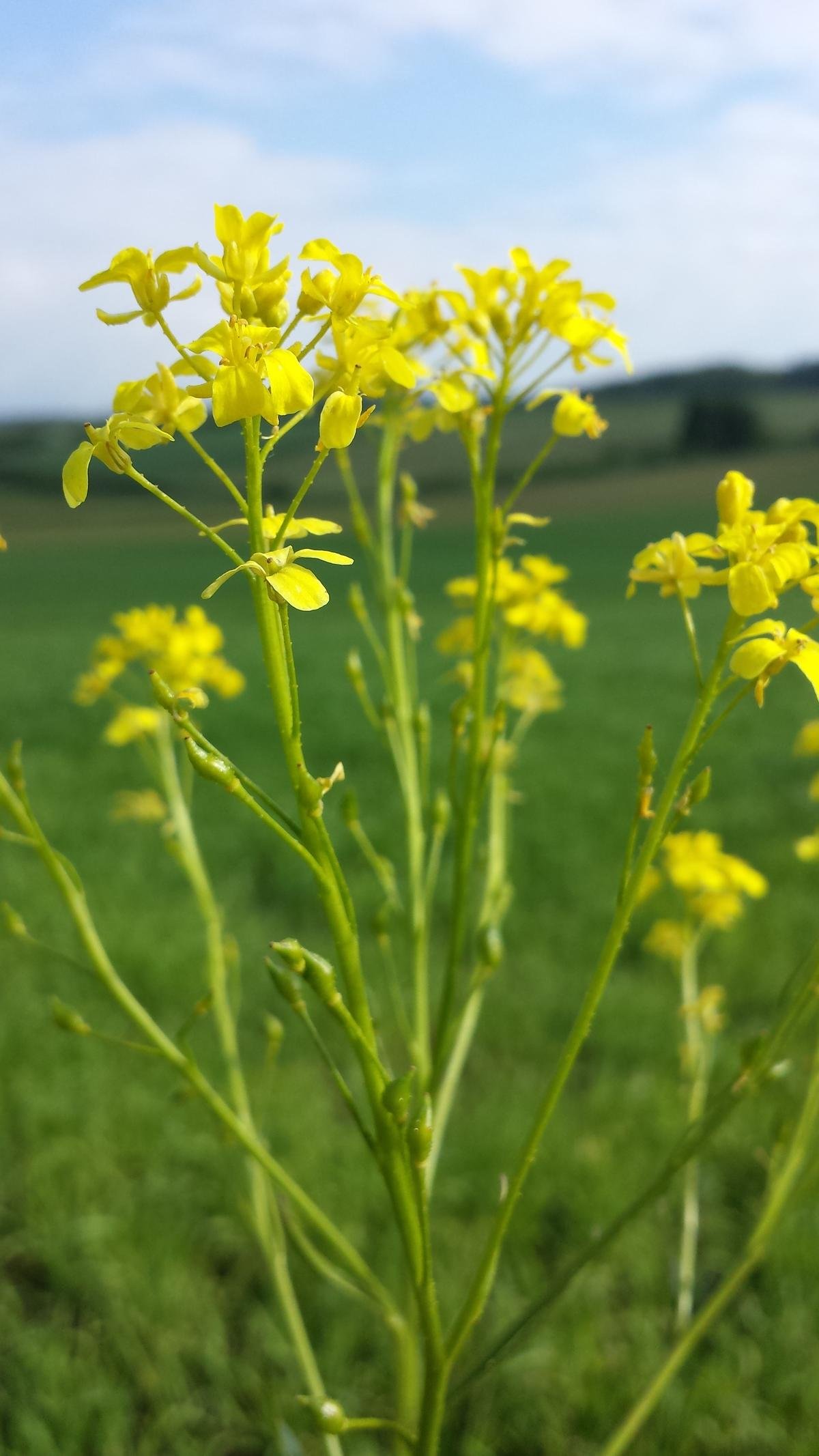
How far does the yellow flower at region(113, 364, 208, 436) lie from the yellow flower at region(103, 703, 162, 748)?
72cm

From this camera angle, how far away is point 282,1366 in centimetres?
182

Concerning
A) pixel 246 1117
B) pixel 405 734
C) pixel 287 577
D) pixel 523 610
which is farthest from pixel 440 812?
pixel 287 577

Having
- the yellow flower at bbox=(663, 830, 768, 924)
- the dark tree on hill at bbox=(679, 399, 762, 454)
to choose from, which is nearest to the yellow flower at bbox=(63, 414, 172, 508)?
the yellow flower at bbox=(663, 830, 768, 924)

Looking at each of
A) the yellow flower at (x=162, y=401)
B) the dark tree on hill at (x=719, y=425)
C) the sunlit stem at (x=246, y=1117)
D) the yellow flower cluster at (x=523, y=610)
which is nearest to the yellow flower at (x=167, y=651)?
the sunlit stem at (x=246, y=1117)

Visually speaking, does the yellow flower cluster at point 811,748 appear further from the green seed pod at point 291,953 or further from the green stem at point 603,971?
the green seed pod at point 291,953

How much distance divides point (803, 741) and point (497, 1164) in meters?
1.31

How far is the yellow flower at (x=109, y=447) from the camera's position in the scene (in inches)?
25.1

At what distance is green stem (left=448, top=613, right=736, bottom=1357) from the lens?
725 millimetres

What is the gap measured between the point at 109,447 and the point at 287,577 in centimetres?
16

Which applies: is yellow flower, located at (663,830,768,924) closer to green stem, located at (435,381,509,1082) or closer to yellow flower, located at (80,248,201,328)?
green stem, located at (435,381,509,1082)

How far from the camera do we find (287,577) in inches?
23.5

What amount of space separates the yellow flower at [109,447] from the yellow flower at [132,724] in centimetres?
77

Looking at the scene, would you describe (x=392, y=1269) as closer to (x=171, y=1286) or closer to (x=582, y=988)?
(x=171, y=1286)

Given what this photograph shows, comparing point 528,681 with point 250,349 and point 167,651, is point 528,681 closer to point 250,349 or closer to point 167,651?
point 167,651
